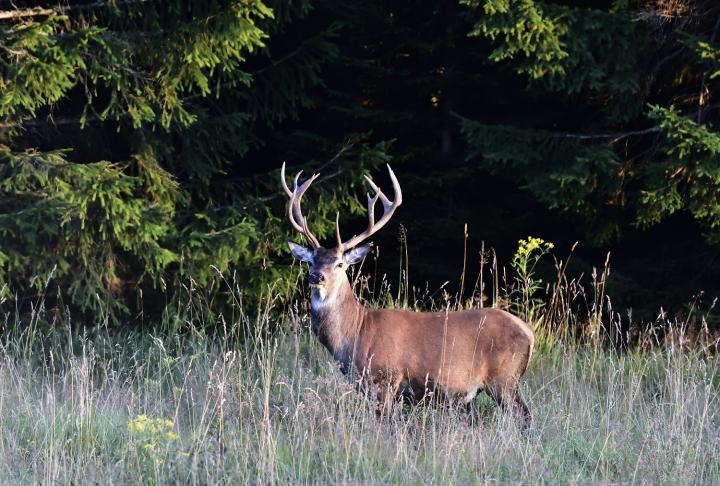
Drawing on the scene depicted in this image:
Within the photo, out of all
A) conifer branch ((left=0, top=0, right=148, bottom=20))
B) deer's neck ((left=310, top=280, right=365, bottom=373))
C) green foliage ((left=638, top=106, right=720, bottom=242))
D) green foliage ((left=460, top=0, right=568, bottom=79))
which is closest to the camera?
deer's neck ((left=310, top=280, right=365, bottom=373))

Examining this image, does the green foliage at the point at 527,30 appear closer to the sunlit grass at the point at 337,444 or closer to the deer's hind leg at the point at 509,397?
the deer's hind leg at the point at 509,397

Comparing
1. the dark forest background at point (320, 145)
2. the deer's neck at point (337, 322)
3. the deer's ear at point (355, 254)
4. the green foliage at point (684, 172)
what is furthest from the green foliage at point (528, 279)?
the deer's neck at point (337, 322)

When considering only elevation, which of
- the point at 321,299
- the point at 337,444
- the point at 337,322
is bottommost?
the point at 337,444

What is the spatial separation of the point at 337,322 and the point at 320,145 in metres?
3.75

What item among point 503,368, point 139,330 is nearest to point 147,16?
point 139,330

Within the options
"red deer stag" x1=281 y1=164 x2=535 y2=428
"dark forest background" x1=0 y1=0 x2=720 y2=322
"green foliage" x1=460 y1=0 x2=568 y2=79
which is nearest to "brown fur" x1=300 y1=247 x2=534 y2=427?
"red deer stag" x1=281 y1=164 x2=535 y2=428

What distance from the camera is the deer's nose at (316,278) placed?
7.05 metres

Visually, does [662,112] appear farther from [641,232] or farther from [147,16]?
[147,16]

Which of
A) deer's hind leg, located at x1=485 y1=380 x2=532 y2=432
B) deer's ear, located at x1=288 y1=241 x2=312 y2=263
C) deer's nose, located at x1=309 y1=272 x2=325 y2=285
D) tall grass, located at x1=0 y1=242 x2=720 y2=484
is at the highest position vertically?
deer's ear, located at x1=288 y1=241 x2=312 y2=263

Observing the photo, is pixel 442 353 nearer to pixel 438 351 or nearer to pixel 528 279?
pixel 438 351

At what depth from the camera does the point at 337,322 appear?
7.11 metres

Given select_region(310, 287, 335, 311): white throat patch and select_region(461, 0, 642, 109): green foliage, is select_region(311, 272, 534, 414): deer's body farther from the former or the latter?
select_region(461, 0, 642, 109): green foliage

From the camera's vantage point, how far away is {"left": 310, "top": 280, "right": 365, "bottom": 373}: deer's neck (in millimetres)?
7047

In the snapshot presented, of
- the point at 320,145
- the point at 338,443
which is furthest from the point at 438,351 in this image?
the point at 320,145
